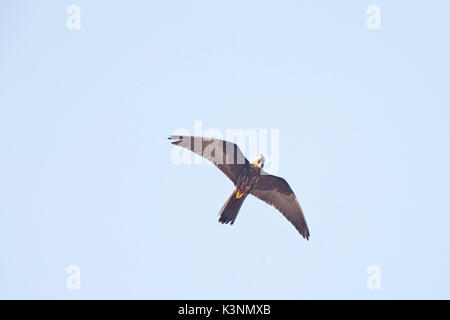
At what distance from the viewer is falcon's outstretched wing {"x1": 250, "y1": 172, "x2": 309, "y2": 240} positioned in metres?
18.2

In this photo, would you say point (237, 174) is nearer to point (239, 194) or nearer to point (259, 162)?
point (239, 194)

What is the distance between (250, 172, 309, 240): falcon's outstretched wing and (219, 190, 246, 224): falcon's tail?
1.19 meters

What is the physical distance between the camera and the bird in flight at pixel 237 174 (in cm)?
1714

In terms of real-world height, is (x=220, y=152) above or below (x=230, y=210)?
above

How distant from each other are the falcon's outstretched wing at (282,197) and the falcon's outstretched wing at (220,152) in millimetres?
822

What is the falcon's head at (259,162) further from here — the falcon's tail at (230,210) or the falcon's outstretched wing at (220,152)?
the falcon's tail at (230,210)

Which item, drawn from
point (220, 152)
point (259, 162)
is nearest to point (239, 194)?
point (259, 162)

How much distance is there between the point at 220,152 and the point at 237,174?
2.49 feet

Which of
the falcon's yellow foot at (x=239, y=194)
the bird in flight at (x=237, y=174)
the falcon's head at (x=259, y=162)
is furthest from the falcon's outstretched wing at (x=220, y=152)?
the falcon's yellow foot at (x=239, y=194)

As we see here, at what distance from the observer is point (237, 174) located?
17.7m

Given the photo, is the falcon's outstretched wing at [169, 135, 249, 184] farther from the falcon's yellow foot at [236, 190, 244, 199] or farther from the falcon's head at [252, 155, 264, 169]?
the falcon's yellow foot at [236, 190, 244, 199]
